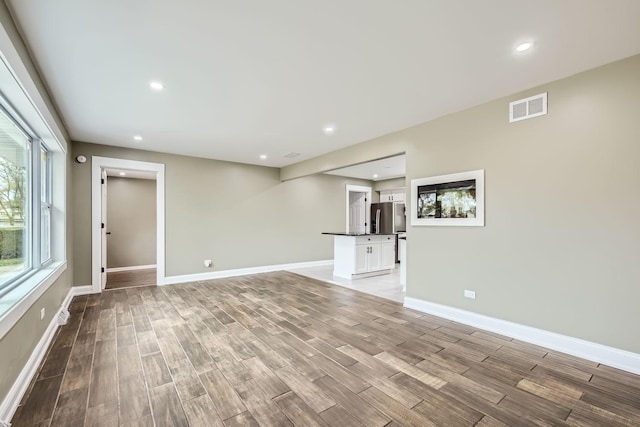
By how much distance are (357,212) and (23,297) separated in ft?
25.6

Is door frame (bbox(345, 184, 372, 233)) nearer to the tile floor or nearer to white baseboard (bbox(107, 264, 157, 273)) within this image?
the tile floor

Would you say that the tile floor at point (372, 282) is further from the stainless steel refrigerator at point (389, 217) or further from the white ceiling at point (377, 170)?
the white ceiling at point (377, 170)

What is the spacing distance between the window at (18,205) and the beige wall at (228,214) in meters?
1.68

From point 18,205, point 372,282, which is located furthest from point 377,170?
point 18,205

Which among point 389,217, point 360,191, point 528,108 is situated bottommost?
point 389,217

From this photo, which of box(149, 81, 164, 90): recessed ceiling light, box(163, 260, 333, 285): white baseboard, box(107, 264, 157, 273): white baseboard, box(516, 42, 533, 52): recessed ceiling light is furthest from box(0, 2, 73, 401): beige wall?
box(107, 264, 157, 273): white baseboard

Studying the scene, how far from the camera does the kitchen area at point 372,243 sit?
558cm

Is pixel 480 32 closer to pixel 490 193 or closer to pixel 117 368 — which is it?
pixel 490 193

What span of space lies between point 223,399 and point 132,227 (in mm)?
7109

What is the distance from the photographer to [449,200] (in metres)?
3.63

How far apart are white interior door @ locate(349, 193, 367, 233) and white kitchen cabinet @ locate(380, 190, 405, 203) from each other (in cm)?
60

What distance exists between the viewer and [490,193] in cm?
326

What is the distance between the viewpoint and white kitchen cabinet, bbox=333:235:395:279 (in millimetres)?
6051

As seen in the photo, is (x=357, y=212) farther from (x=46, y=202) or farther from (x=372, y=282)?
(x=46, y=202)
